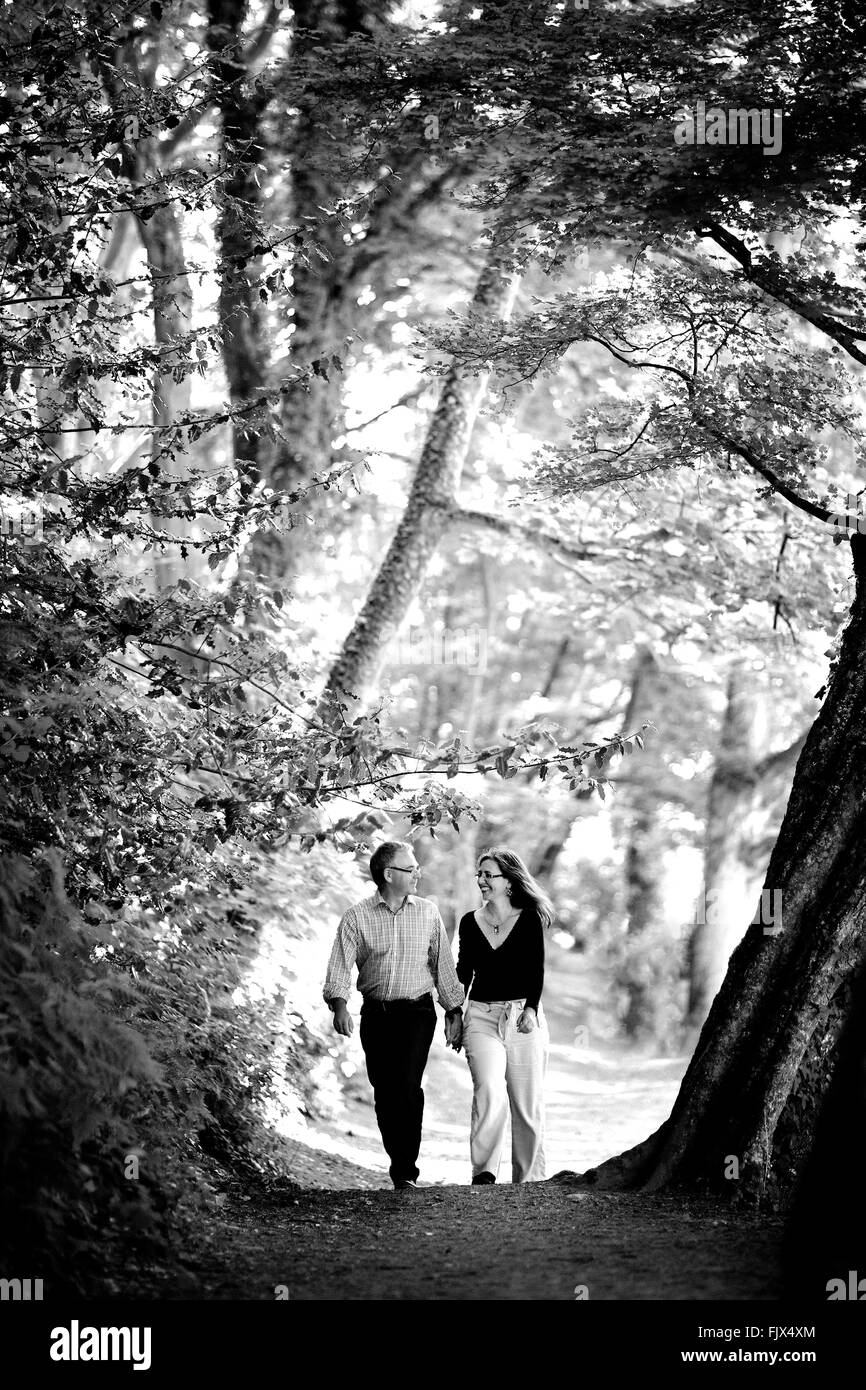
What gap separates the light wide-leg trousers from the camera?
8539mm

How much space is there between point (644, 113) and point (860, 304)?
6.04 feet

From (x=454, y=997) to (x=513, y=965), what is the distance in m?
0.44

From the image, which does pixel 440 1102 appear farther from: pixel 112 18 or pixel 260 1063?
pixel 112 18

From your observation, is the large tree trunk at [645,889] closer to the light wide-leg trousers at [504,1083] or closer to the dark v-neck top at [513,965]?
the light wide-leg trousers at [504,1083]

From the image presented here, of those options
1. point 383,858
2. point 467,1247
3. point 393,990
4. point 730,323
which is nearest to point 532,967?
point 393,990

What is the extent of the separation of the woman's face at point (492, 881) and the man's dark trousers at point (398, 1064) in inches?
33.6

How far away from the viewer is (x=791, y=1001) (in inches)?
278

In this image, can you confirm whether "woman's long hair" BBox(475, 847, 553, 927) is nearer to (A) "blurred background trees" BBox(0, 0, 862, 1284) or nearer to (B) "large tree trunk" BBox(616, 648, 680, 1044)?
(A) "blurred background trees" BBox(0, 0, 862, 1284)

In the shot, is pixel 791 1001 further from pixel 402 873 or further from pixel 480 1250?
pixel 402 873

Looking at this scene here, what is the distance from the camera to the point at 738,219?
833 cm

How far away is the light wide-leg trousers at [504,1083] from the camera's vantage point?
28.0 ft

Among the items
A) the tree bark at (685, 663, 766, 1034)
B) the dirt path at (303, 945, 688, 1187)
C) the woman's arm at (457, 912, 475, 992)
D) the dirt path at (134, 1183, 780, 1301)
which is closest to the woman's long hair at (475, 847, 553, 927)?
the woman's arm at (457, 912, 475, 992)

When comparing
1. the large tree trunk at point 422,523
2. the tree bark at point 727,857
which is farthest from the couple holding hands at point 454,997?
the tree bark at point 727,857
